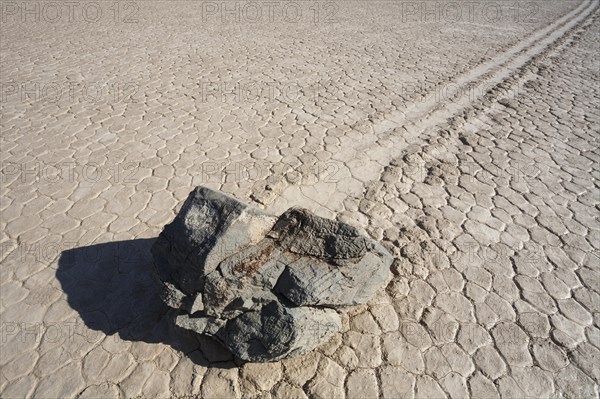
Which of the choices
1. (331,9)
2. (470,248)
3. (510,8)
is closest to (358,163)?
(470,248)

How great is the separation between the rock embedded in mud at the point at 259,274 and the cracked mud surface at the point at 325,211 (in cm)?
28

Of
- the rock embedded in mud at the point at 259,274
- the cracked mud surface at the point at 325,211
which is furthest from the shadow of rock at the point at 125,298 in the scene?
the rock embedded in mud at the point at 259,274

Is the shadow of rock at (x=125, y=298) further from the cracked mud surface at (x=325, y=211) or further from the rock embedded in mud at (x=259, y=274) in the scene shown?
the rock embedded in mud at (x=259, y=274)

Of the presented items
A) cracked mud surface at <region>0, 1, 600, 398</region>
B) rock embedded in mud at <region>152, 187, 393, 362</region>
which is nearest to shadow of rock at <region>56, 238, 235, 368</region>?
cracked mud surface at <region>0, 1, 600, 398</region>

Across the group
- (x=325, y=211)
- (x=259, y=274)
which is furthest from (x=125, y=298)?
(x=325, y=211)

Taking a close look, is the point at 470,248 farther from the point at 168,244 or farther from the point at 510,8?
the point at 510,8

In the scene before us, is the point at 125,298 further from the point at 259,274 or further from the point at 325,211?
the point at 325,211

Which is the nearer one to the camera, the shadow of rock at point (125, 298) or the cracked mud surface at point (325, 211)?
the cracked mud surface at point (325, 211)

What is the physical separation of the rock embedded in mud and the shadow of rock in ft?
0.91

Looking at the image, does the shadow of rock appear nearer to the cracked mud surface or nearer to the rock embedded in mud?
the cracked mud surface

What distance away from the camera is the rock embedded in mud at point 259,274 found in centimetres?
223

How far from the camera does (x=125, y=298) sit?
283 centimetres

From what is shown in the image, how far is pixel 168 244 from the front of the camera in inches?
99.8

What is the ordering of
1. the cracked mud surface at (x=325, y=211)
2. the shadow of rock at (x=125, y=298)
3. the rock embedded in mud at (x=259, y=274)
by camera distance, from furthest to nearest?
the shadow of rock at (x=125, y=298) < the cracked mud surface at (x=325, y=211) < the rock embedded in mud at (x=259, y=274)
